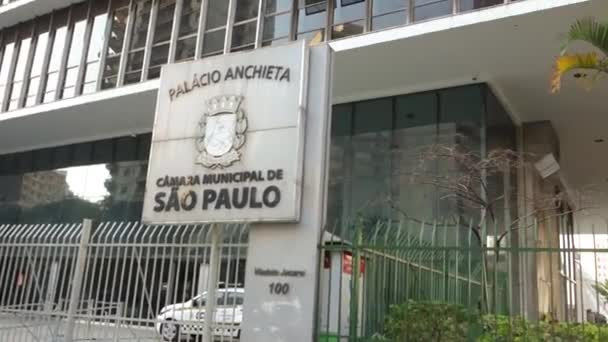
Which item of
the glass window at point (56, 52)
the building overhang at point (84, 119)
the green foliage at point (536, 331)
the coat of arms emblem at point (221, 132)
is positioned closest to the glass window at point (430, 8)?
the coat of arms emblem at point (221, 132)

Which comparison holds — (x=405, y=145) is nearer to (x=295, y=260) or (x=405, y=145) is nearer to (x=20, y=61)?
(x=295, y=260)

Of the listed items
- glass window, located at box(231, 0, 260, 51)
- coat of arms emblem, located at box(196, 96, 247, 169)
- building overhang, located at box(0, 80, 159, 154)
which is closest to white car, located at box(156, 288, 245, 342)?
coat of arms emblem, located at box(196, 96, 247, 169)

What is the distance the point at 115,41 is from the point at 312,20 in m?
6.37

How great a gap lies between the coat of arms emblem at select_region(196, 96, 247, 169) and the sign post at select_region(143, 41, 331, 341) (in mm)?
13

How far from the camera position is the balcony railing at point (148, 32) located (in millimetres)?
12945

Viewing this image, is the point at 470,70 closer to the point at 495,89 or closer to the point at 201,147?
the point at 495,89

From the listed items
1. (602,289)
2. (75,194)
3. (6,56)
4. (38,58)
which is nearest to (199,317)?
(602,289)

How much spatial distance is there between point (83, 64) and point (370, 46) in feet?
30.1

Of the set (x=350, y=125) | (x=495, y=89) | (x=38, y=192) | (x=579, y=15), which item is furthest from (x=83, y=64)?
(x=579, y=15)

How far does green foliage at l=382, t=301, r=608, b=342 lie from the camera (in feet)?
18.2

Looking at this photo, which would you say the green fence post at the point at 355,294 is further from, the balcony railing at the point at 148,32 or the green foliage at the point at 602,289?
the balcony railing at the point at 148,32

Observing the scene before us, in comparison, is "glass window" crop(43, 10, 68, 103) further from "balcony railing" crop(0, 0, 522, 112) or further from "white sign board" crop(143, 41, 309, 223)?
"white sign board" crop(143, 41, 309, 223)

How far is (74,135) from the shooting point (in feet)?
62.8

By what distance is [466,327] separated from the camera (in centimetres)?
597
